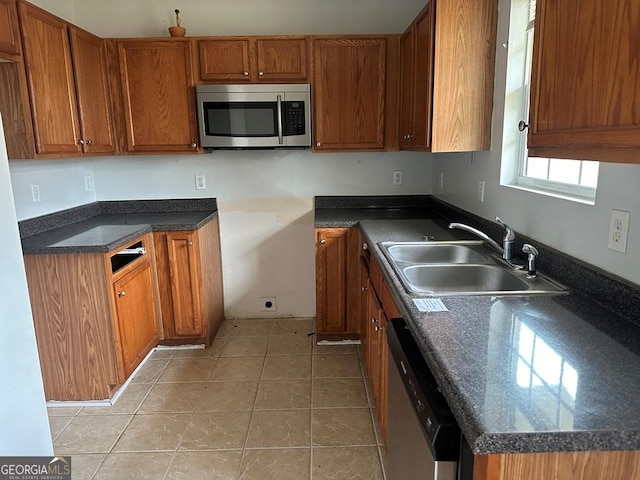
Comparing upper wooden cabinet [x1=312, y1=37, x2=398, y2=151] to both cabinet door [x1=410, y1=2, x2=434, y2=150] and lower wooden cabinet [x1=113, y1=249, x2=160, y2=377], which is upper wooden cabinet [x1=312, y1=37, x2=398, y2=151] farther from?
lower wooden cabinet [x1=113, y1=249, x2=160, y2=377]

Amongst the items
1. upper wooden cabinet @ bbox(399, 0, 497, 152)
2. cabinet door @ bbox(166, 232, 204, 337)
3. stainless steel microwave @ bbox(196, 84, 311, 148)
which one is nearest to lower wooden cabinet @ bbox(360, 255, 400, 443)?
upper wooden cabinet @ bbox(399, 0, 497, 152)

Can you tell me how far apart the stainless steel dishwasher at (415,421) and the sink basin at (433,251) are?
76 centimetres

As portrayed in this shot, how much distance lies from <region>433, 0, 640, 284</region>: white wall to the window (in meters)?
0.04

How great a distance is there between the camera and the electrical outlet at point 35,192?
261 centimetres

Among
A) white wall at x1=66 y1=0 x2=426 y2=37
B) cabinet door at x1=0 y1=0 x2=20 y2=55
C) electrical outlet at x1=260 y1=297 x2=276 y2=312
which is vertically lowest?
electrical outlet at x1=260 y1=297 x2=276 y2=312

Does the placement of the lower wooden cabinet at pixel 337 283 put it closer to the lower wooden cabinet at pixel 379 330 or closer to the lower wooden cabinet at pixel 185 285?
the lower wooden cabinet at pixel 379 330

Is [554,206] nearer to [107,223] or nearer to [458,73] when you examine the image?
[458,73]

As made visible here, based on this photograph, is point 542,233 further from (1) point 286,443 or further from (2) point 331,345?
(2) point 331,345

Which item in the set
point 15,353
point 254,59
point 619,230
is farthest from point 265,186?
point 619,230

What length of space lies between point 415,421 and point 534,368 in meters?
0.31

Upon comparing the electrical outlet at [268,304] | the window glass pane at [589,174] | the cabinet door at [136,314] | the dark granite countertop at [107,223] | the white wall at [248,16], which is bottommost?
the electrical outlet at [268,304]

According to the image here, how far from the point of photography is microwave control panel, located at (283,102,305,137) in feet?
9.46

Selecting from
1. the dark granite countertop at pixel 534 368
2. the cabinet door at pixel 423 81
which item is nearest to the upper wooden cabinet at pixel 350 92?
the cabinet door at pixel 423 81

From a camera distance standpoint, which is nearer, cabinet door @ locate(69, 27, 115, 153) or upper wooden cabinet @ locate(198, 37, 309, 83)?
cabinet door @ locate(69, 27, 115, 153)
